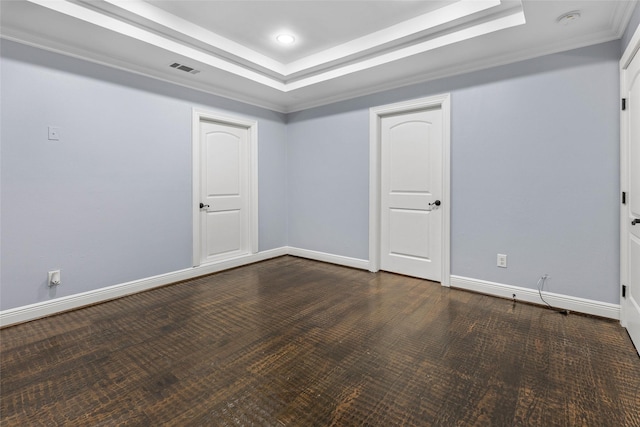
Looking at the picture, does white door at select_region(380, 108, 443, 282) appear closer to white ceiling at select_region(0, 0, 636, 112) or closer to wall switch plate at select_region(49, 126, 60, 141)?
white ceiling at select_region(0, 0, 636, 112)

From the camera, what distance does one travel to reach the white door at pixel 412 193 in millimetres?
3682

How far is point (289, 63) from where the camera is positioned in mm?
4023

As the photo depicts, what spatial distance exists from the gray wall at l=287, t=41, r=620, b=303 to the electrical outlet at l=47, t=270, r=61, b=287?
3971mm

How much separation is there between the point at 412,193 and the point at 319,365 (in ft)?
8.29

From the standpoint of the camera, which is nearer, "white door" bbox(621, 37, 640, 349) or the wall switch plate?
"white door" bbox(621, 37, 640, 349)

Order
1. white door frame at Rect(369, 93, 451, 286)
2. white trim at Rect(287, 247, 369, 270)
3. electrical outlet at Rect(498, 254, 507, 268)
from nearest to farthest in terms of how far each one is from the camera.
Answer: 1. electrical outlet at Rect(498, 254, 507, 268)
2. white door frame at Rect(369, 93, 451, 286)
3. white trim at Rect(287, 247, 369, 270)

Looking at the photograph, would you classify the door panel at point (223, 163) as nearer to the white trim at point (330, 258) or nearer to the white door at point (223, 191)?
the white door at point (223, 191)

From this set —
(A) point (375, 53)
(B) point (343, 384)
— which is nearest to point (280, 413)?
(B) point (343, 384)

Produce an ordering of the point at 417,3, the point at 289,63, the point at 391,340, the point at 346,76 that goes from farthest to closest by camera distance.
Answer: the point at 289,63 < the point at 346,76 < the point at 417,3 < the point at 391,340

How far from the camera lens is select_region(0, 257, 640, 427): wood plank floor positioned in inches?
62.6

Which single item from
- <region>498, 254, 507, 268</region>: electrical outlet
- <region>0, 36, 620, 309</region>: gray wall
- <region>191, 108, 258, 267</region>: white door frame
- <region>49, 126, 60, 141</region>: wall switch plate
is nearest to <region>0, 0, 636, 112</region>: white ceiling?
<region>0, 36, 620, 309</region>: gray wall

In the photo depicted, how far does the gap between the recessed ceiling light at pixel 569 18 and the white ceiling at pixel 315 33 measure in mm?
30

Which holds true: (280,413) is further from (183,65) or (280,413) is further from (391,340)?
(183,65)

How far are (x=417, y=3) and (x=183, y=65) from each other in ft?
7.91
